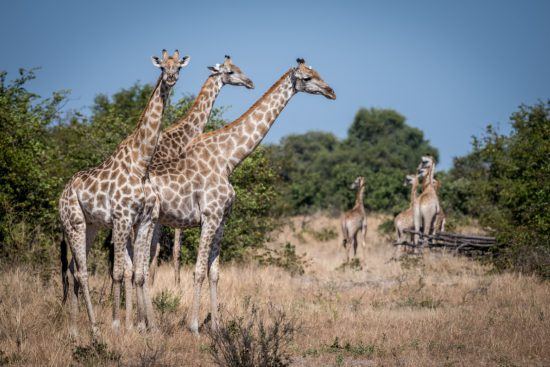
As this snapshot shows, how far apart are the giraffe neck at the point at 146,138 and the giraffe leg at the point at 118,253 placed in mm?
683

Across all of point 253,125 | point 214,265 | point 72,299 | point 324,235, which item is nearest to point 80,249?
point 72,299

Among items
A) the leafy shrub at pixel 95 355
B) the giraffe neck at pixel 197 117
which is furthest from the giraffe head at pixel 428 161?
the leafy shrub at pixel 95 355

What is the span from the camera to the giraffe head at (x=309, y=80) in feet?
31.6

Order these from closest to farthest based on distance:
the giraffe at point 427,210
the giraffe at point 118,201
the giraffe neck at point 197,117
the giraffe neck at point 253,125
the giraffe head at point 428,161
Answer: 1. the giraffe at point 118,201
2. the giraffe neck at point 253,125
3. the giraffe neck at point 197,117
4. the giraffe at point 427,210
5. the giraffe head at point 428,161

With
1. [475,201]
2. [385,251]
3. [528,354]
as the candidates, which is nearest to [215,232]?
[528,354]

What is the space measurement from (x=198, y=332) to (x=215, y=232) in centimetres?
129

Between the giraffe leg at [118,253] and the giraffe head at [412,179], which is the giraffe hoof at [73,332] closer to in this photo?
the giraffe leg at [118,253]

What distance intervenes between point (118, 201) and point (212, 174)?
154 centimetres

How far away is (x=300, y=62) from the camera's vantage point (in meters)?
9.68

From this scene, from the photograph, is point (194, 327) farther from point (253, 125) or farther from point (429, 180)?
point (429, 180)

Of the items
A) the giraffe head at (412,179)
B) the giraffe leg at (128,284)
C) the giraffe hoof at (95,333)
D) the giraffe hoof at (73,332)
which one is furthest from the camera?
the giraffe head at (412,179)

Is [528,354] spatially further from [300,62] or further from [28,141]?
[28,141]

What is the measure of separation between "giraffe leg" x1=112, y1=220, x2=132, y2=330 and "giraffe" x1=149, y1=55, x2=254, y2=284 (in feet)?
4.91

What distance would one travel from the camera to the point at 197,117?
9.84m
